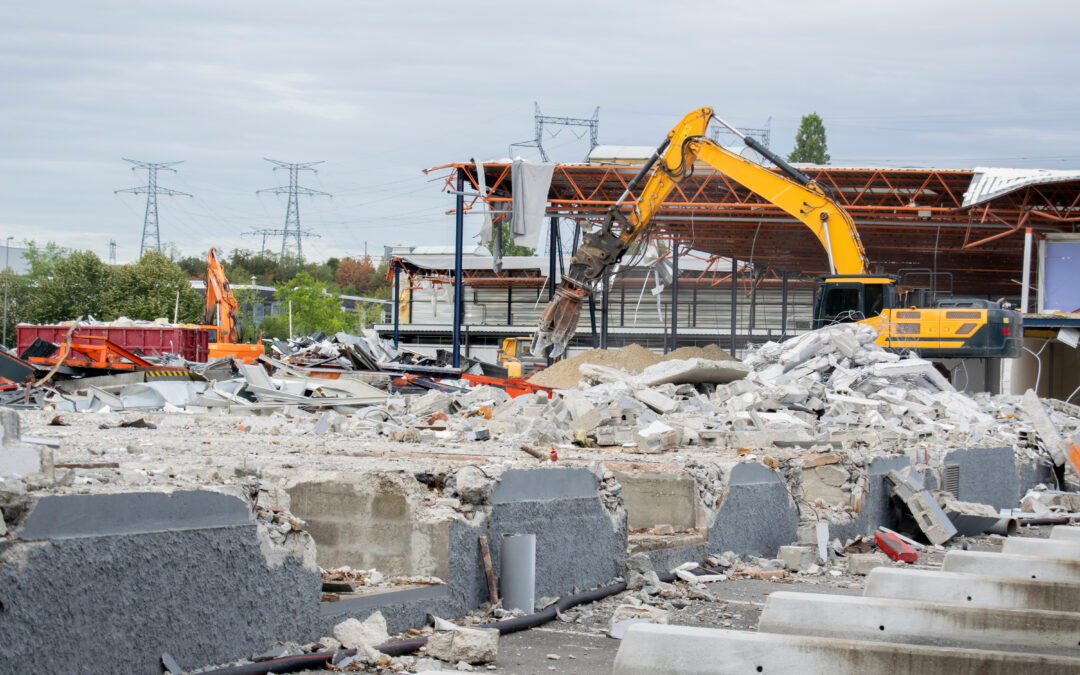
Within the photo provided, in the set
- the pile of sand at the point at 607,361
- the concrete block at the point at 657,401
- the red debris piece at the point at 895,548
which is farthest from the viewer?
the pile of sand at the point at 607,361

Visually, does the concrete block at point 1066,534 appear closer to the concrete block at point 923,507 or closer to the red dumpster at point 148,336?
the concrete block at point 923,507

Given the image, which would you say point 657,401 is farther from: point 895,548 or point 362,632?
point 362,632

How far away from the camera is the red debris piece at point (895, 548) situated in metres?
9.65

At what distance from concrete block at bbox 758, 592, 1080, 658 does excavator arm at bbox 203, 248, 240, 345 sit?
2806 cm

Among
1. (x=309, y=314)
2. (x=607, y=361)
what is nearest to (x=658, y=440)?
(x=607, y=361)

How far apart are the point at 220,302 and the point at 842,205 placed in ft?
58.4

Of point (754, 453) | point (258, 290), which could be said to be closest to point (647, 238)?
point (754, 453)

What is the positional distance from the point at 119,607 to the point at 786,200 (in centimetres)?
2155

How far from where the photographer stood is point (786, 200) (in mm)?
23953

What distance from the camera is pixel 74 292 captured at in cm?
5603

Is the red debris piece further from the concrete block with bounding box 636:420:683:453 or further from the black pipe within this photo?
the black pipe

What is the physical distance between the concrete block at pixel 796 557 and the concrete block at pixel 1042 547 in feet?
9.23

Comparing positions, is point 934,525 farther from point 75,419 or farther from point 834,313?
point 834,313

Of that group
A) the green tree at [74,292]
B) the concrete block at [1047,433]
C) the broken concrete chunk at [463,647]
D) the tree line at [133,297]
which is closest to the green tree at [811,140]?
the tree line at [133,297]
